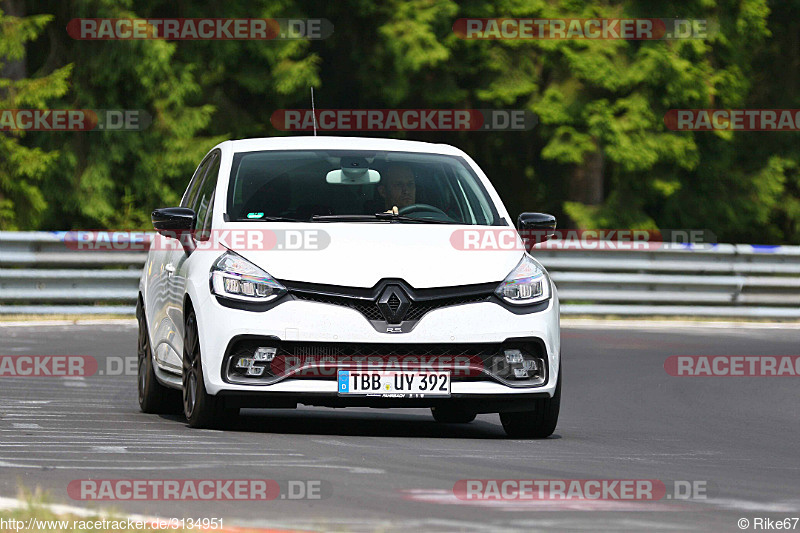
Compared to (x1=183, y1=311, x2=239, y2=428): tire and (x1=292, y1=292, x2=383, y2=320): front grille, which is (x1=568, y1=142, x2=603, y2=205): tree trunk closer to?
(x1=183, y1=311, x2=239, y2=428): tire

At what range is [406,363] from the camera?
33.6 ft

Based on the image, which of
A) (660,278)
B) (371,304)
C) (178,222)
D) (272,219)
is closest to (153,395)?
(178,222)

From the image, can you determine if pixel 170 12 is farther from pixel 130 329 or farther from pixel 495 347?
pixel 495 347

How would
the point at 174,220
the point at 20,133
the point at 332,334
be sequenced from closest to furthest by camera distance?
the point at 332,334
the point at 174,220
the point at 20,133

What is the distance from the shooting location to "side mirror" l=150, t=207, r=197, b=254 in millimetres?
11141

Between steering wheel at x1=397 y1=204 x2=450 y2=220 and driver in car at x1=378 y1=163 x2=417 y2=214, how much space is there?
0.09 feet

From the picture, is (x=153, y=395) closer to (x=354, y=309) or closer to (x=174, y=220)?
(x=174, y=220)

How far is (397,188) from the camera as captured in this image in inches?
450

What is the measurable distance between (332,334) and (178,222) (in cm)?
156

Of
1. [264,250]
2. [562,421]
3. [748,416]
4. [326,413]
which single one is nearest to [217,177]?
[264,250]

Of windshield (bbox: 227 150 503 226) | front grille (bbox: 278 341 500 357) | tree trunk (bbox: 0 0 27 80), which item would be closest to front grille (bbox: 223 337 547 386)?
front grille (bbox: 278 341 500 357)

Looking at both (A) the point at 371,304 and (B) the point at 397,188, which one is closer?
(A) the point at 371,304

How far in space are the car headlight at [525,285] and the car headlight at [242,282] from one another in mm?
1260

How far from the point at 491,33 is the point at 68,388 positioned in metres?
21.7
